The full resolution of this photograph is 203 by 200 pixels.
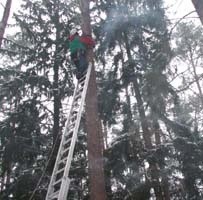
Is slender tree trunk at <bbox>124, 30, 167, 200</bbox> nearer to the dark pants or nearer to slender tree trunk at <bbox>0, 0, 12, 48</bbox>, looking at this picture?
the dark pants

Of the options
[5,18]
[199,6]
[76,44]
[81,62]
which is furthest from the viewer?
[5,18]

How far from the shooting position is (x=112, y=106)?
12.3 metres

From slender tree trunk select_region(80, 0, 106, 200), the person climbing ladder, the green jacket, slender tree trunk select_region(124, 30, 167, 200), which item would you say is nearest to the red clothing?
the person climbing ladder

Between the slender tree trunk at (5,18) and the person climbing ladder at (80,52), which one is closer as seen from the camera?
the person climbing ladder at (80,52)

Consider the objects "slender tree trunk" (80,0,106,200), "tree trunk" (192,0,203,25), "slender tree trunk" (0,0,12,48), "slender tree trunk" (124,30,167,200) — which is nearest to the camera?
"slender tree trunk" (80,0,106,200)

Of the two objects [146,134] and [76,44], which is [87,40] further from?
[146,134]

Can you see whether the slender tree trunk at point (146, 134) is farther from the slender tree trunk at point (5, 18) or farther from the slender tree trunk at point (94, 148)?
the slender tree trunk at point (5, 18)

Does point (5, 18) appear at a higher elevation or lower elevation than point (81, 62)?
higher

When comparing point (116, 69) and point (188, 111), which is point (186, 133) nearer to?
point (116, 69)

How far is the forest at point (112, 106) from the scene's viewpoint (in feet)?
33.4

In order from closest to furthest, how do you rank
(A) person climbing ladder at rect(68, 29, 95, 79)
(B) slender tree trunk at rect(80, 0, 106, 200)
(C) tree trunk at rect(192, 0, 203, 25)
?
(B) slender tree trunk at rect(80, 0, 106, 200), (C) tree trunk at rect(192, 0, 203, 25), (A) person climbing ladder at rect(68, 29, 95, 79)

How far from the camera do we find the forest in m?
10.2

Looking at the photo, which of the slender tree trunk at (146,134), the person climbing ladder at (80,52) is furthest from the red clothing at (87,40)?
the slender tree trunk at (146,134)

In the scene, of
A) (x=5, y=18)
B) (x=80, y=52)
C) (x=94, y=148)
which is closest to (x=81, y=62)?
→ (x=80, y=52)
